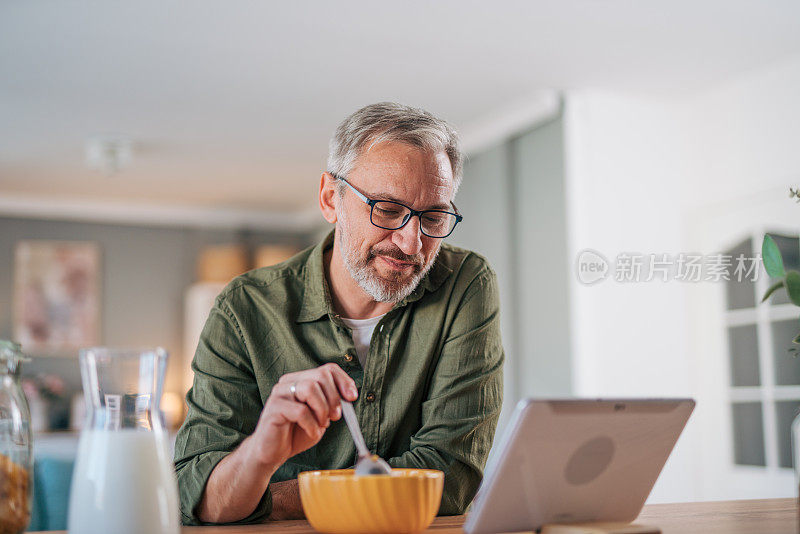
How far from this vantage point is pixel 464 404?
5.00 feet

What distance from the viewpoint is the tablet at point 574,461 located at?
93cm

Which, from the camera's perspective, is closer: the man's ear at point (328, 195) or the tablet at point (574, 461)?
the tablet at point (574, 461)

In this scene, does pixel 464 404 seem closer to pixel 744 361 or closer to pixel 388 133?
pixel 388 133

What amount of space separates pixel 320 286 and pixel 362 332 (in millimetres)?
123

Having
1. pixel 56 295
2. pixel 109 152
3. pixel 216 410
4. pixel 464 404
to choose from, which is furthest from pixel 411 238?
pixel 56 295

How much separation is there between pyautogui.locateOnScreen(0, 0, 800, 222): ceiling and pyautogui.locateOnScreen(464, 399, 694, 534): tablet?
259cm

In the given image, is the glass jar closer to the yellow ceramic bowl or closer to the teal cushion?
the yellow ceramic bowl

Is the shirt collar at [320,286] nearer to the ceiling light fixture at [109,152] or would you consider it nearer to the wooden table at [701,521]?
the wooden table at [701,521]

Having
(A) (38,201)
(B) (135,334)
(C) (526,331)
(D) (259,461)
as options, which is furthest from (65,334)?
(D) (259,461)

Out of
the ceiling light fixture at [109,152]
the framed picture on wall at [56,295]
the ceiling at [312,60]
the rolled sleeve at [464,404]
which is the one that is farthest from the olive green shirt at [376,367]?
the framed picture on wall at [56,295]

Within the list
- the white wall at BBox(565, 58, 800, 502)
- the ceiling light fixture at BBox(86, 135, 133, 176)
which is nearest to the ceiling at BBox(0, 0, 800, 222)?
the ceiling light fixture at BBox(86, 135, 133, 176)

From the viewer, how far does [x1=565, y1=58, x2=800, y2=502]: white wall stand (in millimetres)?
4305

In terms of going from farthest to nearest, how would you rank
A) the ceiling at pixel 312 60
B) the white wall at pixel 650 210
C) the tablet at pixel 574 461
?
the white wall at pixel 650 210
the ceiling at pixel 312 60
the tablet at pixel 574 461

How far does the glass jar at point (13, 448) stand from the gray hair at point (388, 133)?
0.83 metres
